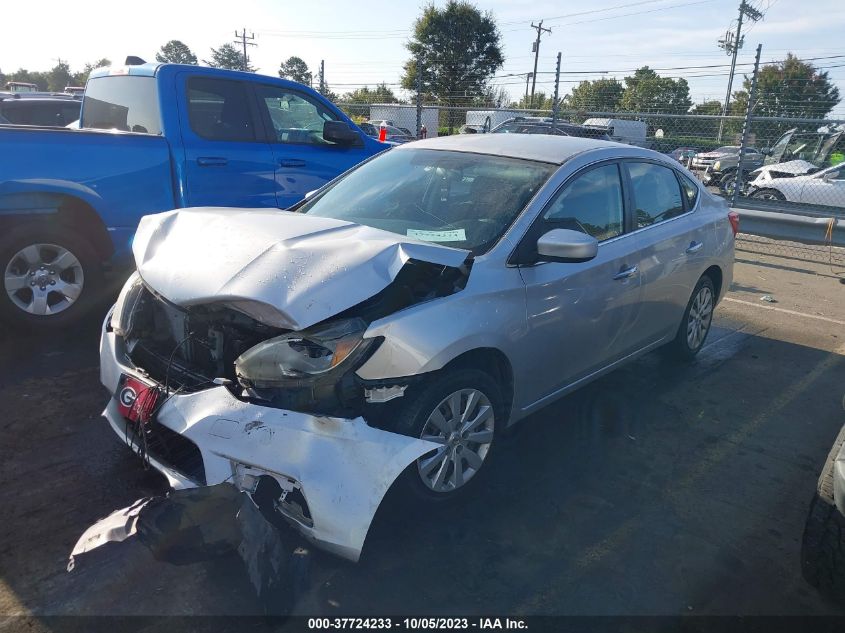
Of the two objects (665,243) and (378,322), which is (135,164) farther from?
(665,243)

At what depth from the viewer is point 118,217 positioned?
516cm

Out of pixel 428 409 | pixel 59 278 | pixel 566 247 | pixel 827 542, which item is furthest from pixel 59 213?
pixel 827 542

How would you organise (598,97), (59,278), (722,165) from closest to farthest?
(59,278)
(598,97)
(722,165)

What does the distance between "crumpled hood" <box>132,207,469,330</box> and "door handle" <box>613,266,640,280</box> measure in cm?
138

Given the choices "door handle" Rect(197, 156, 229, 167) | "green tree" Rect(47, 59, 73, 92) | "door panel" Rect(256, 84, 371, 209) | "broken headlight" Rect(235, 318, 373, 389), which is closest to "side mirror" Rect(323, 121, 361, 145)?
"door panel" Rect(256, 84, 371, 209)

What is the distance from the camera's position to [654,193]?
4.53 metres

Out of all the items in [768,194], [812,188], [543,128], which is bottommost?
[768,194]

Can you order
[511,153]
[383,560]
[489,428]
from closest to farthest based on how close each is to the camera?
[383,560]
[489,428]
[511,153]

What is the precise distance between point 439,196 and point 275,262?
4.65 ft

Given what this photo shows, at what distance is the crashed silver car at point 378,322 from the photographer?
2.45m

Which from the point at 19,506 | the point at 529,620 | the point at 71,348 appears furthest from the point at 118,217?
the point at 529,620

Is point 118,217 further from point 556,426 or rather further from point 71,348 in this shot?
point 556,426

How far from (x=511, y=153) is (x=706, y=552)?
7.87ft

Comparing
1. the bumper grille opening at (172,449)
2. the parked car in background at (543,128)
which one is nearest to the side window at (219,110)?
the bumper grille opening at (172,449)
